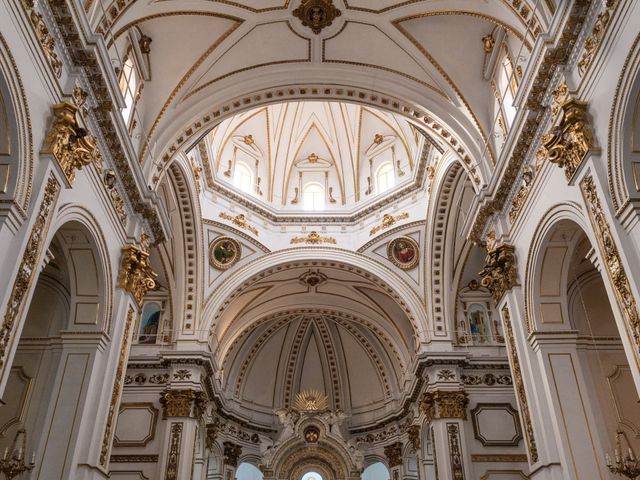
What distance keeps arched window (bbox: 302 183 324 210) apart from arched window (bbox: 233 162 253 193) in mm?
2140

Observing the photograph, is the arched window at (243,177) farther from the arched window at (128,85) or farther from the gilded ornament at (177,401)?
the arched window at (128,85)

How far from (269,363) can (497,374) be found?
10.4 metres

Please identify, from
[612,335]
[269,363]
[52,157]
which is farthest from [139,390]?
[612,335]

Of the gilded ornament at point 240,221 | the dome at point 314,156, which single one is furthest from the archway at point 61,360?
the dome at point 314,156

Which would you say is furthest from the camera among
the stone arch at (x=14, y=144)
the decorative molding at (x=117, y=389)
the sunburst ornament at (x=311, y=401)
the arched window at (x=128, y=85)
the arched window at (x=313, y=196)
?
the sunburst ornament at (x=311, y=401)

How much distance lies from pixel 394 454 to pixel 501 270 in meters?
13.1

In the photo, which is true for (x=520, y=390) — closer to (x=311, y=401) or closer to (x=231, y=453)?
(x=311, y=401)

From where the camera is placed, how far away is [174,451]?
675 inches

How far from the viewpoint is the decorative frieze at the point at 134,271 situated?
11.2 metres

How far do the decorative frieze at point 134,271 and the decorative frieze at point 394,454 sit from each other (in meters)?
13.7

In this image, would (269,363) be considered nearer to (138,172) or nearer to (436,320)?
(436,320)

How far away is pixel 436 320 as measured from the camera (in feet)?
64.3

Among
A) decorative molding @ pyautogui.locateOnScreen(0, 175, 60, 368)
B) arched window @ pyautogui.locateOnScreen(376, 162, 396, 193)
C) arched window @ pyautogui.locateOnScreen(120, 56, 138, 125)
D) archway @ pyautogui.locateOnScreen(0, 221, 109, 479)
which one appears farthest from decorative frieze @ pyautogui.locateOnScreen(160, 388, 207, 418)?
decorative molding @ pyautogui.locateOnScreen(0, 175, 60, 368)

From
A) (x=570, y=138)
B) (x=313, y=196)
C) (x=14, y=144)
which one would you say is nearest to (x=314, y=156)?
(x=313, y=196)
